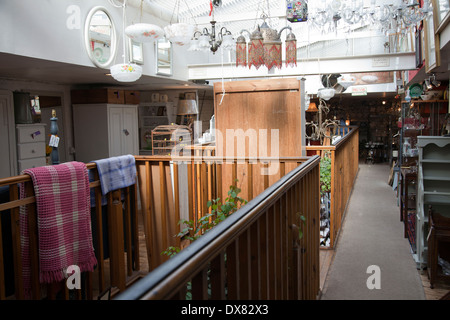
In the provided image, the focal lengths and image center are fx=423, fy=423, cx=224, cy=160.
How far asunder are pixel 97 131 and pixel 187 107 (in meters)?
3.12

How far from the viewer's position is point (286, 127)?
386cm

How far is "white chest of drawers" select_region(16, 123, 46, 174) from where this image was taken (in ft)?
21.0

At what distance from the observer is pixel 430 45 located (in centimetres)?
467

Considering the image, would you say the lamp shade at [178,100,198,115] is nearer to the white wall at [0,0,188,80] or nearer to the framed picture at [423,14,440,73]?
the white wall at [0,0,188,80]

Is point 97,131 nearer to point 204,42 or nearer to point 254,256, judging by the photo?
point 204,42

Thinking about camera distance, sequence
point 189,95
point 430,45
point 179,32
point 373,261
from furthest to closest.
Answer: point 189,95, point 430,45, point 373,261, point 179,32

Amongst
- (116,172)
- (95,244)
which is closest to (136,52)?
(116,172)

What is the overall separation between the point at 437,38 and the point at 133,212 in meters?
3.35

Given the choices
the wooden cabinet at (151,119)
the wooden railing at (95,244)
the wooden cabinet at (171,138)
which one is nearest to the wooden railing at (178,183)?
the wooden railing at (95,244)

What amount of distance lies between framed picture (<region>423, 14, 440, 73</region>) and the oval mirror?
13.5 feet

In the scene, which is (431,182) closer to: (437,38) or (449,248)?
(449,248)

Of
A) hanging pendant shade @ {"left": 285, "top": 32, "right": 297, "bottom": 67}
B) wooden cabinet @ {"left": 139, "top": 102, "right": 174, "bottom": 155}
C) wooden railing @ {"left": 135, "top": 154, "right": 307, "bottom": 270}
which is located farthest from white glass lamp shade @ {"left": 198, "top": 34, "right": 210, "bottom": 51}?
wooden cabinet @ {"left": 139, "top": 102, "right": 174, "bottom": 155}

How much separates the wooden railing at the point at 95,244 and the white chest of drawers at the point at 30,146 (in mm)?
2842
